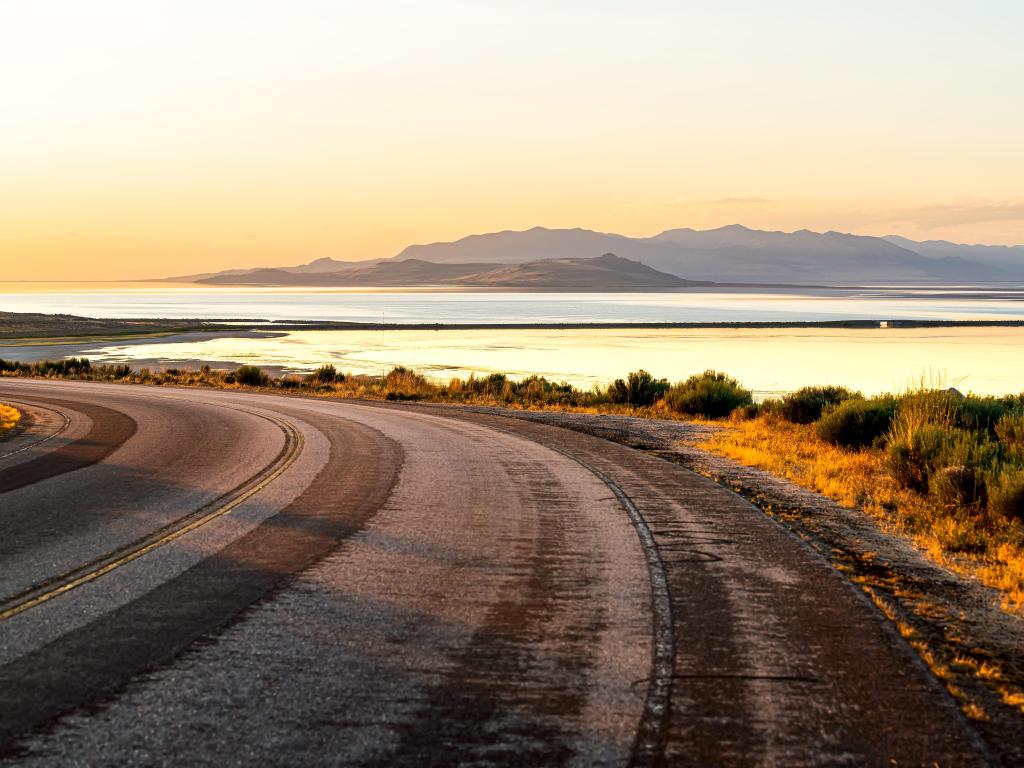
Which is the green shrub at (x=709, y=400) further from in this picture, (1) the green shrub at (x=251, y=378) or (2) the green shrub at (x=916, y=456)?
(1) the green shrub at (x=251, y=378)

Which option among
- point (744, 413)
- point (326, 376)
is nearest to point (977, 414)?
point (744, 413)

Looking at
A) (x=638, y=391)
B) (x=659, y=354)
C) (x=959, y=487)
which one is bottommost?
(x=659, y=354)

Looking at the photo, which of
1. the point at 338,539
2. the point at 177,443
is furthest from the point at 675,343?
the point at 338,539

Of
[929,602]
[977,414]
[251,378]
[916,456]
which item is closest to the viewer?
[929,602]

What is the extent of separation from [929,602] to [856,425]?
12210 mm

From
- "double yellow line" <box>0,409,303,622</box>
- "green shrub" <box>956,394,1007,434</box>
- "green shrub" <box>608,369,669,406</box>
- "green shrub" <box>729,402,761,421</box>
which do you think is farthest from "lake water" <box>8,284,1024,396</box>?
"double yellow line" <box>0,409,303,622</box>

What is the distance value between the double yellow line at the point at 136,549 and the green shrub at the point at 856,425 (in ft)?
37.3

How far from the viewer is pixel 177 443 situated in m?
20.7

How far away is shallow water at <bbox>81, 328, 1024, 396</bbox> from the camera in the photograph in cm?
6025

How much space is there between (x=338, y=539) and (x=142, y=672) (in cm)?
461

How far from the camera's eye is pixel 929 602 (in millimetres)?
9359

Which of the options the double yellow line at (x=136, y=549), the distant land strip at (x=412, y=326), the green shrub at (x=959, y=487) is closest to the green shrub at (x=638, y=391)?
the double yellow line at (x=136, y=549)

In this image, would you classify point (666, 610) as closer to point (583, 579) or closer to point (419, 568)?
point (583, 579)

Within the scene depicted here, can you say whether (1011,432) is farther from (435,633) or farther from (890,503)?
(435,633)
